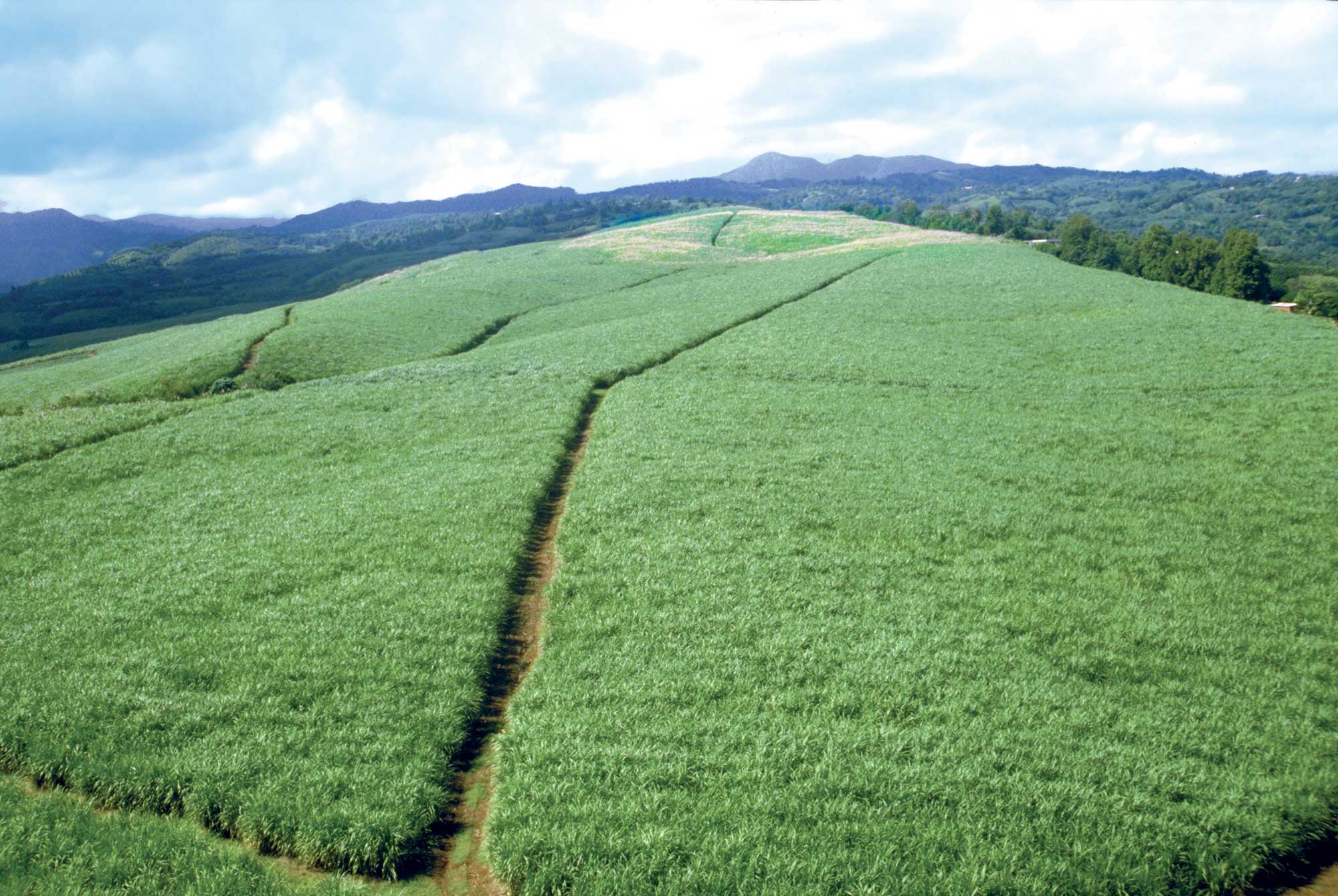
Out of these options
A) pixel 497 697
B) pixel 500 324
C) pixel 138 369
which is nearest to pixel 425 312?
pixel 500 324

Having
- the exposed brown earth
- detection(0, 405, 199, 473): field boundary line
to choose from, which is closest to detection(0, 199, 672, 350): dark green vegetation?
detection(0, 405, 199, 473): field boundary line

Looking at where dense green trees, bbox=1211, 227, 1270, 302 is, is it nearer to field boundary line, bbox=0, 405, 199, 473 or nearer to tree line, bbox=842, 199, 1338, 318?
tree line, bbox=842, 199, 1338, 318

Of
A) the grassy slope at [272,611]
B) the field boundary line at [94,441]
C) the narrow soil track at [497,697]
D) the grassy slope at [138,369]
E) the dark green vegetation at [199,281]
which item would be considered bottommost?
the narrow soil track at [497,697]

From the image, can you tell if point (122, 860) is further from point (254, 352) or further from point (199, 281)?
point (199, 281)

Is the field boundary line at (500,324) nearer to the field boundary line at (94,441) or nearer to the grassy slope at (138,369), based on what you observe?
the field boundary line at (94,441)

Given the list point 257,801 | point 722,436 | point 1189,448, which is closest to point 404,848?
point 257,801

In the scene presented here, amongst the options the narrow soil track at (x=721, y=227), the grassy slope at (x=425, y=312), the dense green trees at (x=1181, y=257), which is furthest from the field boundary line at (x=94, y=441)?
the dense green trees at (x=1181, y=257)

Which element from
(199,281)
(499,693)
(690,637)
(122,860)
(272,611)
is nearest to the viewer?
(122,860)
